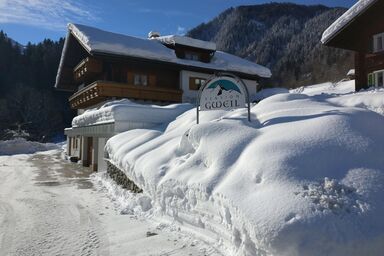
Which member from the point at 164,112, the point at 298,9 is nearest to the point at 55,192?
the point at 164,112

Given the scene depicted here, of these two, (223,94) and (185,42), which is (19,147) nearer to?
(185,42)

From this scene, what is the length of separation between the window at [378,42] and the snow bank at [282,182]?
13024 mm

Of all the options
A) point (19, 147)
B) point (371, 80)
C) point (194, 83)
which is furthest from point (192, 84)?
point (19, 147)

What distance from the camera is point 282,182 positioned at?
5.04 metres

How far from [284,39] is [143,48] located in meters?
88.7

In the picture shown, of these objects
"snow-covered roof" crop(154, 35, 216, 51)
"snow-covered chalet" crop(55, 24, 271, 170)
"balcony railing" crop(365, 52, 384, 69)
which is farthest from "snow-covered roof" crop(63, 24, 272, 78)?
"balcony railing" crop(365, 52, 384, 69)

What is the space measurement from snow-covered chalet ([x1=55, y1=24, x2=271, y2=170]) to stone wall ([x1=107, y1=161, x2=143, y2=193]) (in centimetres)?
409

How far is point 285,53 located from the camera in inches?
3602

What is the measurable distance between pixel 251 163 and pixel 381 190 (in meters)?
1.90

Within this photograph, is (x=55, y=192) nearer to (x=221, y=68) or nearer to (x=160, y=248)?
(x=160, y=248)

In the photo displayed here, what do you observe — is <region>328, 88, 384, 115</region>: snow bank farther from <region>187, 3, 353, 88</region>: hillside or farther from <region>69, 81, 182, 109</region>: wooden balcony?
<region>187, 3, 353, 88</region>: hillside

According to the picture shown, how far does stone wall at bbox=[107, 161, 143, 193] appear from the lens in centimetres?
959

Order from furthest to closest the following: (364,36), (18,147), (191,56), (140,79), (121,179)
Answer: (18,147)
(191,56)
(140,79)
(364,36)
(121,179)

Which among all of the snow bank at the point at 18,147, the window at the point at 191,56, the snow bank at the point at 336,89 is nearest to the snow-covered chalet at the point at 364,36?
the snow bank at the point at 336,89
